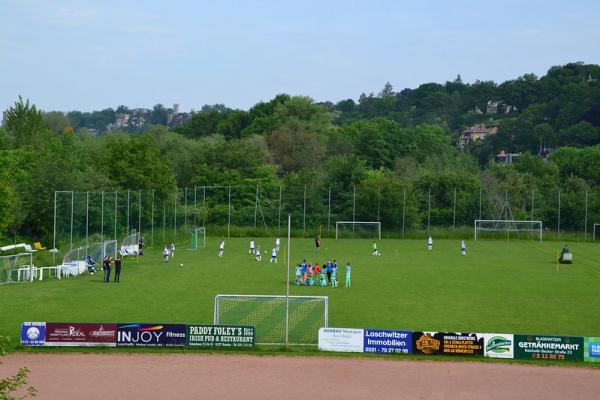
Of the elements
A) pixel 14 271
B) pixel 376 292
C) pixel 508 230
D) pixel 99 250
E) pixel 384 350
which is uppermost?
pixel 508 230

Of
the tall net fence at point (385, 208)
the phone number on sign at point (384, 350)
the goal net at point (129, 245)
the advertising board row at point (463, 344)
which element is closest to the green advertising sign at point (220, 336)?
the advertising board row at point (463, 344)

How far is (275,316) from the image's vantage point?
112 feet

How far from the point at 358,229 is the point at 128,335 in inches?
2074

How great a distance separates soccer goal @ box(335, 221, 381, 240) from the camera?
261ft

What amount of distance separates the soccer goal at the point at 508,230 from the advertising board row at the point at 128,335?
52750 mm

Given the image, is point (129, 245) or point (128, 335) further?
point (129, 245)

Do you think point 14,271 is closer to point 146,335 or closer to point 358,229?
point 146,335

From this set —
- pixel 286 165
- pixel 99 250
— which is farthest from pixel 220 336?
pixel 286 165

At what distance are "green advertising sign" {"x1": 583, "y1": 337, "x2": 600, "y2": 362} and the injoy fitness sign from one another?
13.9 m

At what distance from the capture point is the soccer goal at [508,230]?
79062 mm

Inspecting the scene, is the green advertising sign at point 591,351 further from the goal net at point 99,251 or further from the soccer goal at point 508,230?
the soccer goal at point 508,230

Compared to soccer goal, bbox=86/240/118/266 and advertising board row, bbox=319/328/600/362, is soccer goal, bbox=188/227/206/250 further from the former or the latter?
advertising board row, bbox=319/328/600/362

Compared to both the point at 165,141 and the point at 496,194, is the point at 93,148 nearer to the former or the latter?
the point at 165,141

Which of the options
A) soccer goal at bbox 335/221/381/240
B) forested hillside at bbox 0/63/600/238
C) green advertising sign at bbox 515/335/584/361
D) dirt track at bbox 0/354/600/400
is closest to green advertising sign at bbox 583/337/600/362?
green advertising sign at bbox 515/335/584/361
